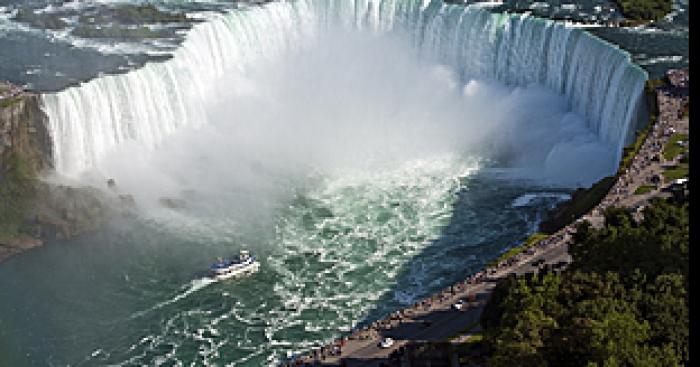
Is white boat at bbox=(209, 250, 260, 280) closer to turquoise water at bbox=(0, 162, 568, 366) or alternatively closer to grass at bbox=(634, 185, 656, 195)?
turquoise water at bbox=(0, 162, 568, 366)

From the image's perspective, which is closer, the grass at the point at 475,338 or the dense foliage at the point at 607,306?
the dense foliage at the point at 607,306

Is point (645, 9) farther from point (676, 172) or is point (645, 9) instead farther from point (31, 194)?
point (31, 194)

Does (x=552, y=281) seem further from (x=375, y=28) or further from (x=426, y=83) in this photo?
(x=375, y=28)

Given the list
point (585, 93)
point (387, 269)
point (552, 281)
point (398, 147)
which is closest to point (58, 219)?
point (387, 269)

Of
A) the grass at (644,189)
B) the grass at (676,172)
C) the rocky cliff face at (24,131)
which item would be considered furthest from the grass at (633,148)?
the rocky cliff face at (24,131)

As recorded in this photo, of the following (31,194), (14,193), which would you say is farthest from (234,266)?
(14,193)

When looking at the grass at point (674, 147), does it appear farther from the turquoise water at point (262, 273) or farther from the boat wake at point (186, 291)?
the boat wake at point (186, 291)

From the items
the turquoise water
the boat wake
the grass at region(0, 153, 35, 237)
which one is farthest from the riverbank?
the grass at region(0, 153, 35, 237)
